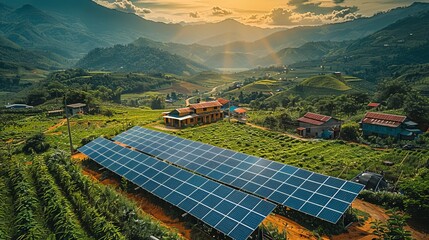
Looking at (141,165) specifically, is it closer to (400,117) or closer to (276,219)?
(276,219)

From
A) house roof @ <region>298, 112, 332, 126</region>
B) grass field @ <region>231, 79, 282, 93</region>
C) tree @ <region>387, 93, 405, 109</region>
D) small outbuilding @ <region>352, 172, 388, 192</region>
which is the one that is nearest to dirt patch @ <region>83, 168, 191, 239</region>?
small outbuilding @ <region>352, 172, 388, 192</region>

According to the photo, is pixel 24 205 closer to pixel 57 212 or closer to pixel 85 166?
pixel 57 212

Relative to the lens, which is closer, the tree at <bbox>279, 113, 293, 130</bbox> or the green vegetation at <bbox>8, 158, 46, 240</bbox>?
the green vegetation at <bbox>8, 158, 46, 240</bbox>

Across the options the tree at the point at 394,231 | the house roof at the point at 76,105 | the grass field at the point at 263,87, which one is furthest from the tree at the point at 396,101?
the grass field at the point at 263,87

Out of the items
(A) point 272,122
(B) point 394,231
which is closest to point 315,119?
(A) point 272,122

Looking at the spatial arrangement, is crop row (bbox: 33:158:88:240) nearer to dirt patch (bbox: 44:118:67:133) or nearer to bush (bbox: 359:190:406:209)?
bush (bbox: 359:190:406:209)

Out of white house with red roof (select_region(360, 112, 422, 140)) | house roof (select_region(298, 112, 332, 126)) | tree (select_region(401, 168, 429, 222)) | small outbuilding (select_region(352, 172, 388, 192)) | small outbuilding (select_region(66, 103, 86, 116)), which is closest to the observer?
tree (select_region(401, 168, 429, 222))
